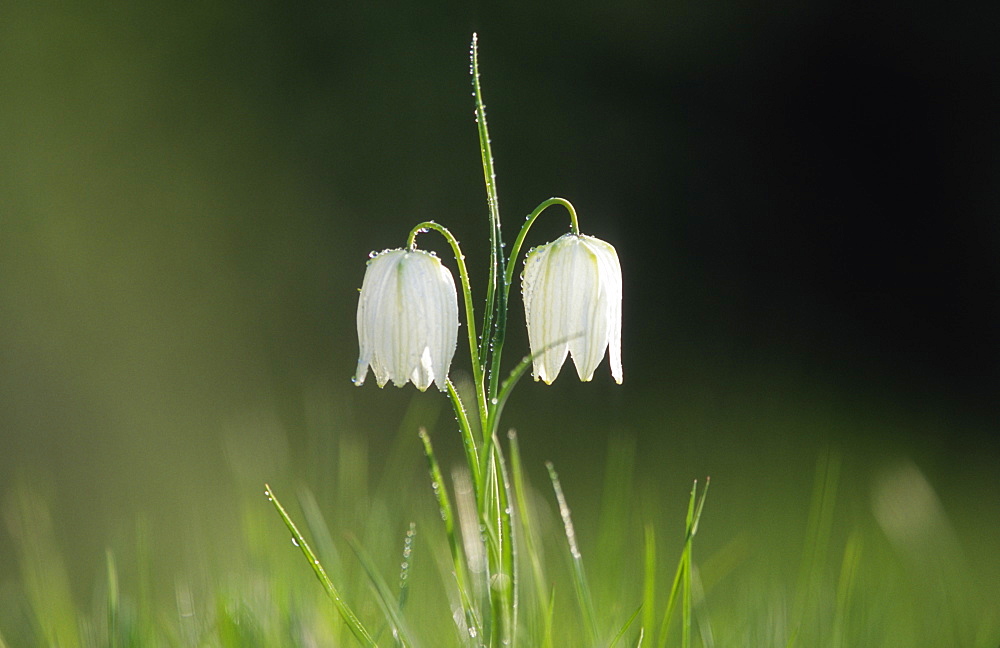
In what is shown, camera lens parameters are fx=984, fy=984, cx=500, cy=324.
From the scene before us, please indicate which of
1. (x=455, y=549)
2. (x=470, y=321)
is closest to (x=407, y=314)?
(x=470, y=321)

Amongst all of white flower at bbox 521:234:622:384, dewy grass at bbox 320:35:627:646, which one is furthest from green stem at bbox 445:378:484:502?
white flower at bbox 521:234:622:384

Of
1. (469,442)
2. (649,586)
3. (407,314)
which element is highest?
(407,314)

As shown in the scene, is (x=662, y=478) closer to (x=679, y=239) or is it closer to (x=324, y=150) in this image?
(x=679, y=239)

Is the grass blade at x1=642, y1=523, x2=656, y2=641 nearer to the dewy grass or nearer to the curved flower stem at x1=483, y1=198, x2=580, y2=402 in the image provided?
the dewy grass

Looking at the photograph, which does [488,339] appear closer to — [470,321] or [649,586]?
[470,321]

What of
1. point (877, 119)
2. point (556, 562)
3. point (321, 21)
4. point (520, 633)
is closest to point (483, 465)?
point (520, 633)
